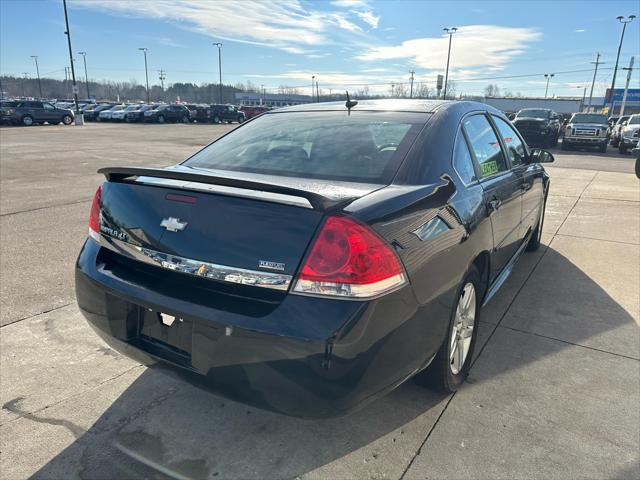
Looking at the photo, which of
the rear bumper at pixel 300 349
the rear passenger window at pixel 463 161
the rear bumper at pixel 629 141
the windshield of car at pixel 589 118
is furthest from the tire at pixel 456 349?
the windshield of car at pixel 589 118

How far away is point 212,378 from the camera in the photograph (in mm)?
1966

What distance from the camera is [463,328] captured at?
9.17 feet

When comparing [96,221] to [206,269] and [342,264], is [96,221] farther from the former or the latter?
[342,264]

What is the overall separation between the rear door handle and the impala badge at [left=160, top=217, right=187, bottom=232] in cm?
192

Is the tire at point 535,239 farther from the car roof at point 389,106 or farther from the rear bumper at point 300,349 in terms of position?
the rear bumper at point 300,349

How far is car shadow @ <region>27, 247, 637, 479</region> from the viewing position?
7.07 ft

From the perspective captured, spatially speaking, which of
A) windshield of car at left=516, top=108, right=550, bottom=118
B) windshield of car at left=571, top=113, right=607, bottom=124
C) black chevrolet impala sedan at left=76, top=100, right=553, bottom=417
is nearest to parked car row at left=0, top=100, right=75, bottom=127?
windshield of car at left=516, top=108, right=550, bottom=118

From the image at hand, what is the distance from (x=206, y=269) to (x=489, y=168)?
2.23m

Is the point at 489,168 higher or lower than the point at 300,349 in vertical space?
higher

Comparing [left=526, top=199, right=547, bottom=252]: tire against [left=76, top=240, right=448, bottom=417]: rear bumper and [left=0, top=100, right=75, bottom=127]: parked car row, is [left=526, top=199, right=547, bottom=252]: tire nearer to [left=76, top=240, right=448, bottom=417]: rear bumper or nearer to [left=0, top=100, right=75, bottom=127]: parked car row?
[left=76, top=240, right=448, bottom=417]: rear bumper

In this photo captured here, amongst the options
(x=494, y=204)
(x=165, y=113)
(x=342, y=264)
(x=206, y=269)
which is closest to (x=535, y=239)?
(x=494, y=204)

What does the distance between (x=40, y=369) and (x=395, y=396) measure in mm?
2179

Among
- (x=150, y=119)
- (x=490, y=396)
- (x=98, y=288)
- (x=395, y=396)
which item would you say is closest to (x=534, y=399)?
(x=490, y=396)

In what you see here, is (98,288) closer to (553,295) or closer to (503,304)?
(503,304)
